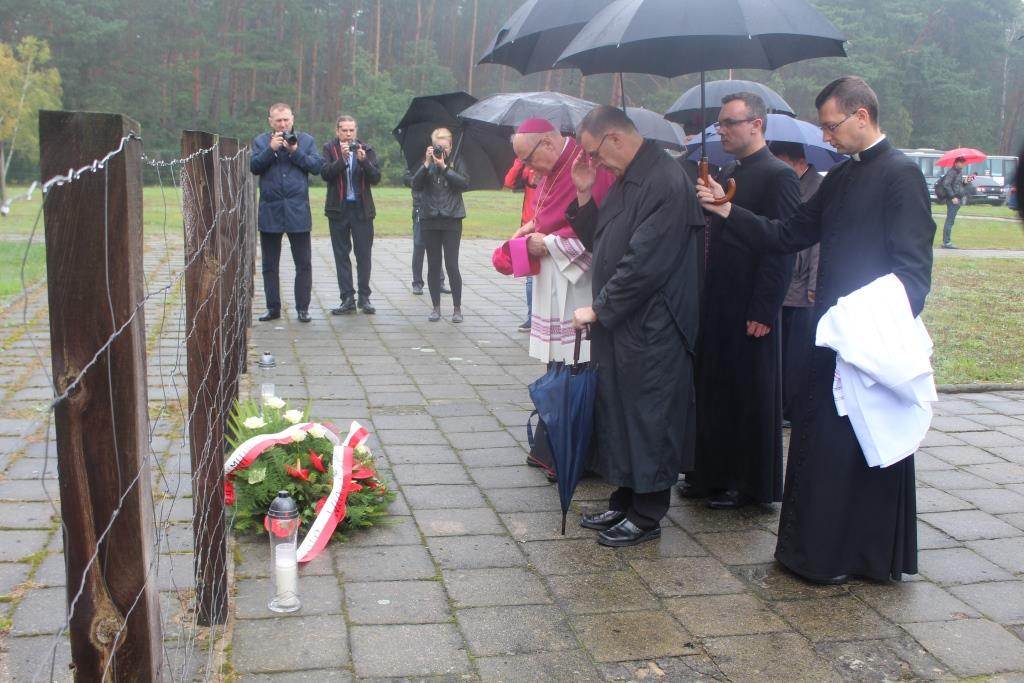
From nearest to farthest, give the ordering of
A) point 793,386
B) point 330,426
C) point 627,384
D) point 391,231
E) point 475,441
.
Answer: point 627,384
point 330,426
point 475,441
point 793,386
point 391,231


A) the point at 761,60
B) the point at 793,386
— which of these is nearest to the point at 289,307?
the point at 793,386

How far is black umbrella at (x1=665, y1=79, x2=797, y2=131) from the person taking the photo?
7.54m

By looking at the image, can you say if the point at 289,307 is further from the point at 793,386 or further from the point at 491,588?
the point at 491,588

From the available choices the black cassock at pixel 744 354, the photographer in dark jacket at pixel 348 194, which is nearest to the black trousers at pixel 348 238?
the photographer in dark jacket at pixel 348 194

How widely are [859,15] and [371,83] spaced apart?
26.3 meters

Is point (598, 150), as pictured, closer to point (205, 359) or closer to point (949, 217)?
point (205, 359)

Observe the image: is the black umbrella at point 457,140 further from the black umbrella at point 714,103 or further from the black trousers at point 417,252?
the black umbrella at point 714,103

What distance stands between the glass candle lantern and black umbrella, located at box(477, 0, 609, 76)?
277cm

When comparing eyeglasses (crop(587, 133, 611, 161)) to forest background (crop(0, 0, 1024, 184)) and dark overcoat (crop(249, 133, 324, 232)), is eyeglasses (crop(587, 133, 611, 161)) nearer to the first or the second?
A: dark overcoat (crop(249, 133, 324, 232))

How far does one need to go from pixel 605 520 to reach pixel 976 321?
25.9 ft

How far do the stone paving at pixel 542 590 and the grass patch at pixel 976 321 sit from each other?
2.41 m

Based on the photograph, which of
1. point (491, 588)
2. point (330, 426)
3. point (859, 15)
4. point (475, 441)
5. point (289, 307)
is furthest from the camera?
point (859, 15)

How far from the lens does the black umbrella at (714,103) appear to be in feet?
24.7

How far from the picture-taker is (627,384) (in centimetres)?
416
